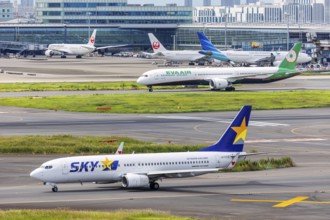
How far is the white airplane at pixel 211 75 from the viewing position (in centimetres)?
14775

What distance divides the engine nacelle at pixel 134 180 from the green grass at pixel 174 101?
54411 mm

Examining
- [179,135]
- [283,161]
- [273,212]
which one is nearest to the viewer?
[273,212]

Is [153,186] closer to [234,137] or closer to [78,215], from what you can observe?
[234,137]

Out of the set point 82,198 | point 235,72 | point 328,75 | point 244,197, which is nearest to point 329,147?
point 244,197

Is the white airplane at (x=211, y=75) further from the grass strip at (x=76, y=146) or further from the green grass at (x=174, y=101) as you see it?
the grass strip at (x=76, y=146)

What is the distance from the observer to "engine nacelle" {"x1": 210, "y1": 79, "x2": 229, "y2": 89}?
5827 inches

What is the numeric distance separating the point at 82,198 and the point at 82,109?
60299 millimetres

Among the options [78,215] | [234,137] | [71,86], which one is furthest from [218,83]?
[78,215]

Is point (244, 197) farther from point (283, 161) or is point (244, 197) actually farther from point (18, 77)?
point (18, 77)

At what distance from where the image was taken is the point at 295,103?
412 feet

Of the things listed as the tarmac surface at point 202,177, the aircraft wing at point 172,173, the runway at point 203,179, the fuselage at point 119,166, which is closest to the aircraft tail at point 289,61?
the tarmac surface at point 202,177

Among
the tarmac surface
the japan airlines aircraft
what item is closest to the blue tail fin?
the japan airlines aircraft

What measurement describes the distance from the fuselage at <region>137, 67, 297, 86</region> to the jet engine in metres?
1.10

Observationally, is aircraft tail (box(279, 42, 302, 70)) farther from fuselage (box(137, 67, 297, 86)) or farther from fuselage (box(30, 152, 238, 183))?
fuselage (box(30, 152, 238, 183))
